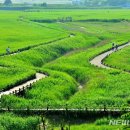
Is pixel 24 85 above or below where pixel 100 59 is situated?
above

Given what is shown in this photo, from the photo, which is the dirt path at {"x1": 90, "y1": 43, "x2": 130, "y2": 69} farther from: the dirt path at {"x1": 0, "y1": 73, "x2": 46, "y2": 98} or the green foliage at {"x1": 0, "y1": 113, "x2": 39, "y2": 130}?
the green foliage at {"x1": 0, "y1": 113, "x2": 39, "y2": 130}

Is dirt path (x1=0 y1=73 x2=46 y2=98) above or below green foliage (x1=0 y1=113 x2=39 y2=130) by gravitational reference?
below

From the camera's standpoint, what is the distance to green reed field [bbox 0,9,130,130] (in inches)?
2104

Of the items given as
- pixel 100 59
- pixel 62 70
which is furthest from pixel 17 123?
pixel 100 59

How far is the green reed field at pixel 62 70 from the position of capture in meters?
53.4

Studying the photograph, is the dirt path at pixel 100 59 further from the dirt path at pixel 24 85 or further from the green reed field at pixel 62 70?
the dirt path at pixel 24 85

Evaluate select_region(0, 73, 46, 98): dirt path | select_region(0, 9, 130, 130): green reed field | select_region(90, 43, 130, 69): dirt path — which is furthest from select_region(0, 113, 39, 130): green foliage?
select_region(90, 43, 130, 69): dirt path

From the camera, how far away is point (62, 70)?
76.0 metres

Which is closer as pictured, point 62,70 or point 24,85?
point 24,85

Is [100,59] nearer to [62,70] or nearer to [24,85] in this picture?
[62,70]

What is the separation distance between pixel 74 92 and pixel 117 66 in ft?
62.6

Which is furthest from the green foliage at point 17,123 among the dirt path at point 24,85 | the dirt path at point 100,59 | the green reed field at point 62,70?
the dirt path at point 100,59

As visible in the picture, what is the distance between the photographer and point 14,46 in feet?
335

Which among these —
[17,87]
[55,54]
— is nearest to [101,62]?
[55,54]
